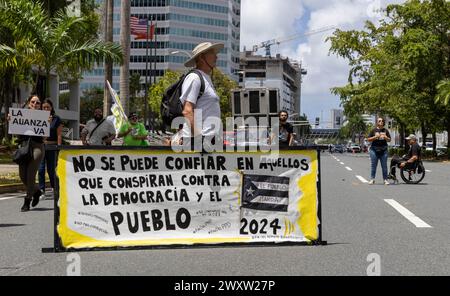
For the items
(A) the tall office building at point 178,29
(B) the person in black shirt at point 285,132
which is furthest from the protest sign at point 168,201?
(A) the tall office building at point 178,29

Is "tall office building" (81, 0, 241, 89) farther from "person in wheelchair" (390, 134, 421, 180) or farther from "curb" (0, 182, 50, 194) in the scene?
"curb" (0, 182, 50, 194)

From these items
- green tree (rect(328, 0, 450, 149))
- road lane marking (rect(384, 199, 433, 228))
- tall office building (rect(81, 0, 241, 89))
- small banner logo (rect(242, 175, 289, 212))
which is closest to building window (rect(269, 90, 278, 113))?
green tree (rect(328, 0, 450, 149))

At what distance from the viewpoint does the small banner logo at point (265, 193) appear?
665cm

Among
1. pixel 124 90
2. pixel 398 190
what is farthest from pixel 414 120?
pixel 398 190

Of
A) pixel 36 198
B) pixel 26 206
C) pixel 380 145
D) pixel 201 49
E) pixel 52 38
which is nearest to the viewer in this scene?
pixel 201 49

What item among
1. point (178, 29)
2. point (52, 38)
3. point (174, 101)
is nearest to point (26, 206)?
point (174, 101)

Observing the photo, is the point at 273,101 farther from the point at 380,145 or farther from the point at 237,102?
the point at 380,145

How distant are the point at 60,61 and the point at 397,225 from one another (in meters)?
11.8

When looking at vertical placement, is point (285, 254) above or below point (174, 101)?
below

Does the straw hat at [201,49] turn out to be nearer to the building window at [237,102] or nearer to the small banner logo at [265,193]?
the small banner logo at [265,193]

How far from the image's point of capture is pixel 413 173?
56.1 feet

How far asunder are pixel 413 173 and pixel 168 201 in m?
12.1

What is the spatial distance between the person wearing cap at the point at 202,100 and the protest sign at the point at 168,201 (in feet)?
0.96

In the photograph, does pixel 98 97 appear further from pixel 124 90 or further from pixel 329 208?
pixel 329 208
